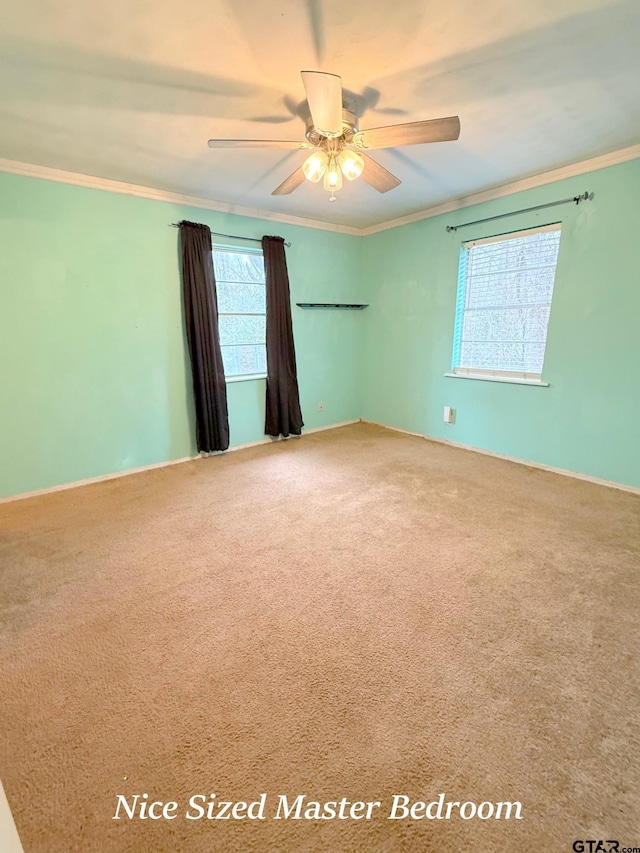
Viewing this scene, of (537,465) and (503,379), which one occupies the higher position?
(503,379)

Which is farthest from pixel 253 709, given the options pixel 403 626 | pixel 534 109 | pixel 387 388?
pixel 387 388

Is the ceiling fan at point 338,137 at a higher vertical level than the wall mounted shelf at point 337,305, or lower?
higher

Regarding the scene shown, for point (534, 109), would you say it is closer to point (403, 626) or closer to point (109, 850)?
point (403, 626)

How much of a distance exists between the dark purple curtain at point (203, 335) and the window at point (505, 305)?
246 centimetres

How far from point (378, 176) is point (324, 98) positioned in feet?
2.82

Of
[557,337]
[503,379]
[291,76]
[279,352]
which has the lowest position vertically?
[503,379]

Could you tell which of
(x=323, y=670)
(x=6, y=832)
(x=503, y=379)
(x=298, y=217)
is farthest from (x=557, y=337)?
(x=6, y=832)

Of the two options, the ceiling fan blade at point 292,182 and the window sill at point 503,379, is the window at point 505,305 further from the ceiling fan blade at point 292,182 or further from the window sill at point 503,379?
the ceiling fan blade at point 292,182

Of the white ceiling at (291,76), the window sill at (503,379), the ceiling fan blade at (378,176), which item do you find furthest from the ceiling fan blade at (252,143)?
the window sill at (503,379)

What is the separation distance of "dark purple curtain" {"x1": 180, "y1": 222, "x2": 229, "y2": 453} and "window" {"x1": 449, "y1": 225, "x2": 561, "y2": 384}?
2.46 metres

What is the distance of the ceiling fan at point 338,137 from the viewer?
1.48 m

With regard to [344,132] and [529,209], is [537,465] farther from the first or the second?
[344,132]

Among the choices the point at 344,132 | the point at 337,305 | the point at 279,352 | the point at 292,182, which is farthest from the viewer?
the point at 337,305

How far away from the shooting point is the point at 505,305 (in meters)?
3.46
